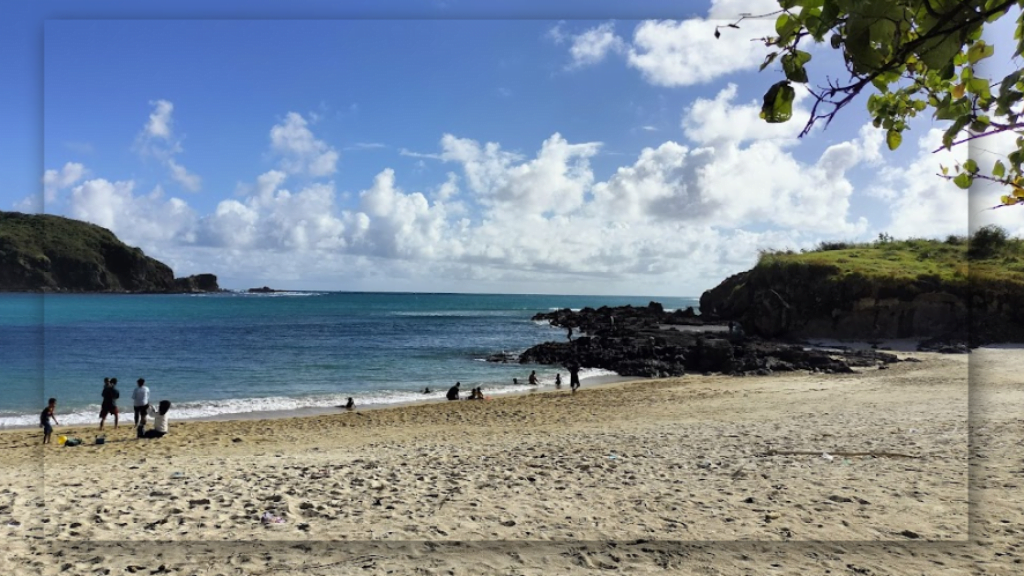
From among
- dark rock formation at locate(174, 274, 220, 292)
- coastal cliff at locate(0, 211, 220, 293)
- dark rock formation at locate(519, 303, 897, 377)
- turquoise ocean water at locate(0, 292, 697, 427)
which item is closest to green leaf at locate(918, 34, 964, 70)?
turquoise ocean water at locate(0, 292, 697, 427)

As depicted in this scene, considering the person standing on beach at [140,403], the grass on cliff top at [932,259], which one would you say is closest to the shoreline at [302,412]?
the person standing on beach at [140,403]

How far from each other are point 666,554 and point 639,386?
18.1m

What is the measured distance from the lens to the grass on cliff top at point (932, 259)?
3119 centimetres

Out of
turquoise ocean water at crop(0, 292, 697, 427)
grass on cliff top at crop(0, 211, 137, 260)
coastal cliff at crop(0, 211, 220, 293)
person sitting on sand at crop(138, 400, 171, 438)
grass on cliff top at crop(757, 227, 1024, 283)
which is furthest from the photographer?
coastal cliff at crop(0, 211, 220, 293)

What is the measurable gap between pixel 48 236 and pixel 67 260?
18.5 meters

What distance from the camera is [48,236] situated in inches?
3130

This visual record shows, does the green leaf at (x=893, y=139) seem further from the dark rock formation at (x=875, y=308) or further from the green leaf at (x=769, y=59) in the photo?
the dark rock formation at (x=875, y=308)

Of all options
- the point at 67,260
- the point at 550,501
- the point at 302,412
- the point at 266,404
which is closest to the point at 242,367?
the point at 266,404

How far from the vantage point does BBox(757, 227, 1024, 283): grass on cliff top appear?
31.2 m

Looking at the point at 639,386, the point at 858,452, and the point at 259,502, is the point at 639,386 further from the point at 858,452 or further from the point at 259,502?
the point at 259,502

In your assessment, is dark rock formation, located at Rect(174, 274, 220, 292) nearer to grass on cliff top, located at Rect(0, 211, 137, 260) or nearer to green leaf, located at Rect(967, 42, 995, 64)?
grass on cliff top, located at Rect(0, 211, 137, 260)

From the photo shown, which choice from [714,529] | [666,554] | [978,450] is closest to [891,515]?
[714,529]

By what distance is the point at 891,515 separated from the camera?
570 centimetres

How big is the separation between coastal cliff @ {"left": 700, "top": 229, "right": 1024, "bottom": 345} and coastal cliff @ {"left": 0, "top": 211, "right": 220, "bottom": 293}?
77810 mm
